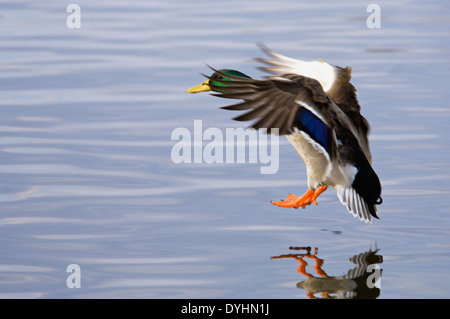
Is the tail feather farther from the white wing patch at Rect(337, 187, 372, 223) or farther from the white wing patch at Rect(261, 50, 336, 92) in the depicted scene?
the white wing patch at Rect(261, 50, 336, 92)

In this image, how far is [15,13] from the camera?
14.2 metres

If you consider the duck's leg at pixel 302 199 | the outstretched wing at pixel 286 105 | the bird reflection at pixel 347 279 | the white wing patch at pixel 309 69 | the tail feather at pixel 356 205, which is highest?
the white wing patch at pixel 309 69

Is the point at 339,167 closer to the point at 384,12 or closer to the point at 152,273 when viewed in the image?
the point at 152,273

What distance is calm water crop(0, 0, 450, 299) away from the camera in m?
5.61

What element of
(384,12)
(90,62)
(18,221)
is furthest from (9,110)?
(384,12)

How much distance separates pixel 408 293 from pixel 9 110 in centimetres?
494

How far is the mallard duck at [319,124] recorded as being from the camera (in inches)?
232

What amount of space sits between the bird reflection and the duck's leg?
2.51 feet

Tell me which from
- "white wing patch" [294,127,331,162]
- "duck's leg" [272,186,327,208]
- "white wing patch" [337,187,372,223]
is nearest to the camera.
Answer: "white wing patch" [294,127,331,162]

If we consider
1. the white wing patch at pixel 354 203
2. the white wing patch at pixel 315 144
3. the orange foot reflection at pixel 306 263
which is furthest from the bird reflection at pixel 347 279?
the white wing patch at pixel 315 144

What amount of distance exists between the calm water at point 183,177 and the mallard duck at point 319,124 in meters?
0.18

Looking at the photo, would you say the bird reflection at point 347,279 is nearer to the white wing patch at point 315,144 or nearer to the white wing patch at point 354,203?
the white wing patch at point 354,203

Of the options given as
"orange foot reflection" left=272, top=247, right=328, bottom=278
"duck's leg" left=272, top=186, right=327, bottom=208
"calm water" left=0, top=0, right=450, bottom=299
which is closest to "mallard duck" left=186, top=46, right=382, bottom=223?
"duck's leg" left=272, top=186, right=327, bottom=208

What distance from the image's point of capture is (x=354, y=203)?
6383mm
